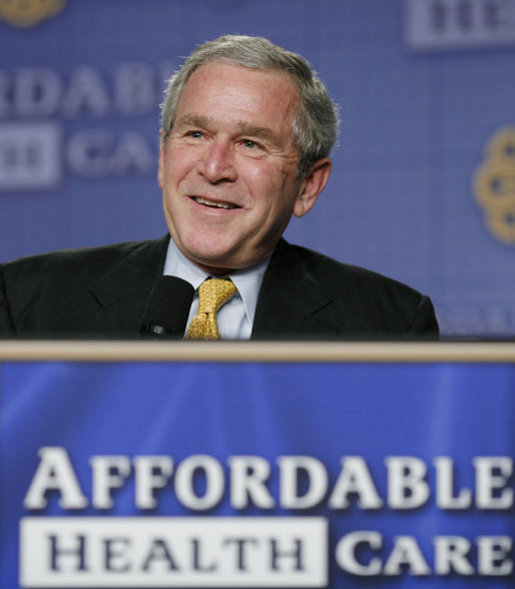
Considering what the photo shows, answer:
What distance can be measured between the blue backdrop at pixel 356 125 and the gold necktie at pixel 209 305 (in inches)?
65.8

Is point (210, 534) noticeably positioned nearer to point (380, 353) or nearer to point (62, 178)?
point (380, 353)

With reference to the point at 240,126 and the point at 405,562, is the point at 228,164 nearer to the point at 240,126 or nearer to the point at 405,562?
the point at 240,126

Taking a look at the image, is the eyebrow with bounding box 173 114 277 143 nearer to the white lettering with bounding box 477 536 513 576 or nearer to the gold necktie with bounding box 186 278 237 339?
the gold necktie with bounding box 186 278 237 339

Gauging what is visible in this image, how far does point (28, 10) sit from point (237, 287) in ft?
6.84

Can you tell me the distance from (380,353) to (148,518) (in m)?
0.21

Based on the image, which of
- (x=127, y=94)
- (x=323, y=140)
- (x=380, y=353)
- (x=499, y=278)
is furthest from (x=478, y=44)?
(x=380, y=353)

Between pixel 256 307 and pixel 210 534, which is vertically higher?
pixel 256 307

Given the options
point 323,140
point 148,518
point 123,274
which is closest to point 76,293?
point 123,274

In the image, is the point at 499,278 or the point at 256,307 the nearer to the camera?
the point at 256,307

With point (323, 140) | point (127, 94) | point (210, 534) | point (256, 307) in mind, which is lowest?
point (210, 534)

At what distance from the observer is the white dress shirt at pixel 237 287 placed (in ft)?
4.42

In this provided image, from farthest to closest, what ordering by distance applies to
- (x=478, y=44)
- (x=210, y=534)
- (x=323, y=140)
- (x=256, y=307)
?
1. (x=478, y=44)
2. (x=323, y=140)
3. (x=256, y=307)
4. (x=210, y=534)

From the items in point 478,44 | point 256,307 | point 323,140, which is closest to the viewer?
point 256,307

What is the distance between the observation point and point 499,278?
2.96 meters
